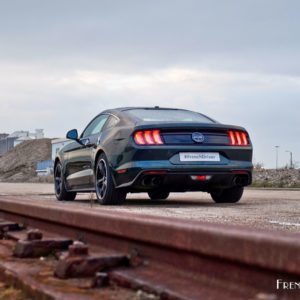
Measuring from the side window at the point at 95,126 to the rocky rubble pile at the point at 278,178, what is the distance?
11.9 meters

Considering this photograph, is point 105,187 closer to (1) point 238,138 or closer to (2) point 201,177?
(2) point 201,177

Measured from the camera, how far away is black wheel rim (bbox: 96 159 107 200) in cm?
804

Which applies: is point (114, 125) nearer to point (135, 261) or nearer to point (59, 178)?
point (59, 178)

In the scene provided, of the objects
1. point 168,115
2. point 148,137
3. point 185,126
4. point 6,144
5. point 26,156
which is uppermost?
point 6,144

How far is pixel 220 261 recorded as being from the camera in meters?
2.18

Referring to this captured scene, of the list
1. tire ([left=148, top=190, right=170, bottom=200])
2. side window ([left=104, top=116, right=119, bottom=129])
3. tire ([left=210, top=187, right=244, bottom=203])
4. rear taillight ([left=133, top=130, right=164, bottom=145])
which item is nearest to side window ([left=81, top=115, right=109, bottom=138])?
side window ([left=104, top=116, right=119, bottom=129])

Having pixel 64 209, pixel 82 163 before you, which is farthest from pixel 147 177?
pixel 64 209

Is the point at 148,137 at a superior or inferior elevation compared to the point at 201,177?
superior

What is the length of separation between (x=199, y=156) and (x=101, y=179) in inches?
54.1

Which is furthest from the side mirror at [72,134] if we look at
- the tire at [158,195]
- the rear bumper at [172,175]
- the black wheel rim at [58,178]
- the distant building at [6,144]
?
the distant building at [6,144]

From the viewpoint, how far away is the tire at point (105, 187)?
788cm

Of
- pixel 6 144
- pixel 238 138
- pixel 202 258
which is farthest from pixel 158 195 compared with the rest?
pixel 6 144

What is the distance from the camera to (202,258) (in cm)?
228

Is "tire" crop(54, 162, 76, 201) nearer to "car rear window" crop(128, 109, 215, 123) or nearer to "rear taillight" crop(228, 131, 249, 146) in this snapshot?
"car rear window" crop(128, 109, 215, 123)
